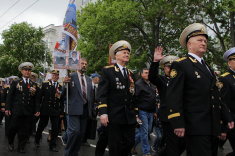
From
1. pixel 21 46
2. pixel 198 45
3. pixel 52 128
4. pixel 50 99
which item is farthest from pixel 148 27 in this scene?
pixel 21 46

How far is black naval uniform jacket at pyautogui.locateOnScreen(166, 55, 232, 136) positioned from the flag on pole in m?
2.91

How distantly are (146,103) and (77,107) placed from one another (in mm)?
1953

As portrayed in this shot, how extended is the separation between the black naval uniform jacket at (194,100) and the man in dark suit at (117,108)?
1.49m

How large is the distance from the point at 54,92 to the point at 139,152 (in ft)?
10.0

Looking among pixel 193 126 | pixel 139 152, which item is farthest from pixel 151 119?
pixel 193 126

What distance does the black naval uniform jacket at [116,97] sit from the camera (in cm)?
486

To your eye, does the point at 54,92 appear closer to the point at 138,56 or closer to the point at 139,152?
the point at 139,152

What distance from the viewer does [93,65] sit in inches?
1117

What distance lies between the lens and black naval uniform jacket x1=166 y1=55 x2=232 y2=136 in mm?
3430

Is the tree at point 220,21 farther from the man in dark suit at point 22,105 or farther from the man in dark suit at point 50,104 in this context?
the man in dark suit at point 22,105

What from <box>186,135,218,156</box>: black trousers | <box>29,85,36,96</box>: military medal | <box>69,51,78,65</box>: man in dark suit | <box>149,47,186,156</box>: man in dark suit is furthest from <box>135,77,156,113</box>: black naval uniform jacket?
<box>186,135,218,156</box>: black trousers

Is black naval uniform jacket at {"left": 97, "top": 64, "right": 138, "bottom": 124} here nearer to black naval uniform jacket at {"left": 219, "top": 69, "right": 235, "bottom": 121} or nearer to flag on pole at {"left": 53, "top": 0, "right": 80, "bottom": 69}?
flag on pole at {"left": 53, "top": 0, "right": 80, "bottom": 69}

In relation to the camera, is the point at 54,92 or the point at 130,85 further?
the point at 54,92

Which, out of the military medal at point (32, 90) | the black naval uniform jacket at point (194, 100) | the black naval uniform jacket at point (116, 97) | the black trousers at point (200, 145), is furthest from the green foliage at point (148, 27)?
the black trousers at point (200, 145)
